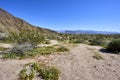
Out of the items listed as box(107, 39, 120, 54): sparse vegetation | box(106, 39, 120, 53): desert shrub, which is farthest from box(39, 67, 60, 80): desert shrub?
box(106, 39, 120, 53): desert shrub

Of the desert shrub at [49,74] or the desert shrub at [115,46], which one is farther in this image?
the desert shrub at [115,46]

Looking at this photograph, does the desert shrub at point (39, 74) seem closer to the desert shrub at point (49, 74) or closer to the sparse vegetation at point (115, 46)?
the desert shrub at point (49, 74)

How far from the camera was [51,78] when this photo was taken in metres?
7.48

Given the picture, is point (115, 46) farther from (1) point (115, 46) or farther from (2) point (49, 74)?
(2) point (49, 74)

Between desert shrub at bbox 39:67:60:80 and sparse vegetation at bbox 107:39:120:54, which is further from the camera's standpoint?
sparse vegetation at bbox 107:39:120:54

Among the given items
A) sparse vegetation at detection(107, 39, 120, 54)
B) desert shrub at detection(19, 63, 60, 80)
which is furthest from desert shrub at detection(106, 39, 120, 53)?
desert shrub at detection(19, 63, 60, 80)

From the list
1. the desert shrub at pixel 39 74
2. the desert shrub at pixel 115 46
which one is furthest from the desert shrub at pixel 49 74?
the desert shrub at pixel 115 46

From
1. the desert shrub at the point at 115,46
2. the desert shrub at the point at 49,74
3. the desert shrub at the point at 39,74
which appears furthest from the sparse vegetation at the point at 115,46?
the desert shrub at the point at 39,74

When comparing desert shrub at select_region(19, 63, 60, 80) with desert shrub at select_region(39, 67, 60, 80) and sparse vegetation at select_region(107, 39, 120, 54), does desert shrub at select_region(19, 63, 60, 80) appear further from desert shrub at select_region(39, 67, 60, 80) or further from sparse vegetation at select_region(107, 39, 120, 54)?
sparse vegetation at select_region(107, 39, 120, 54)

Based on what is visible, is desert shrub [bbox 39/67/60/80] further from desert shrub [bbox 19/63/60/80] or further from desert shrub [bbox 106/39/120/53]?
desert shrub [bbox 106/39/120/53]

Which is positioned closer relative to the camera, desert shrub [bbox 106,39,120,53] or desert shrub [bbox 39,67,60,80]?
desert shrub [bbox 39,67,60,80]

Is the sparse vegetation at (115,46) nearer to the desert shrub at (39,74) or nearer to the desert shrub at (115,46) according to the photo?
the desert shrub at (115,46)

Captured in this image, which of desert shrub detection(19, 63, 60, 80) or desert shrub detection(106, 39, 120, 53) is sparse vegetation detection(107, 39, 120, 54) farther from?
desert shrub detection(19, 63, 60, 80)

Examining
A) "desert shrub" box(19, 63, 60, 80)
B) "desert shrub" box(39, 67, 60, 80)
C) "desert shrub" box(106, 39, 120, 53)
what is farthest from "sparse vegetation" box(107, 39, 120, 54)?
"desert shrub" box(19, 63, 60, 80)
